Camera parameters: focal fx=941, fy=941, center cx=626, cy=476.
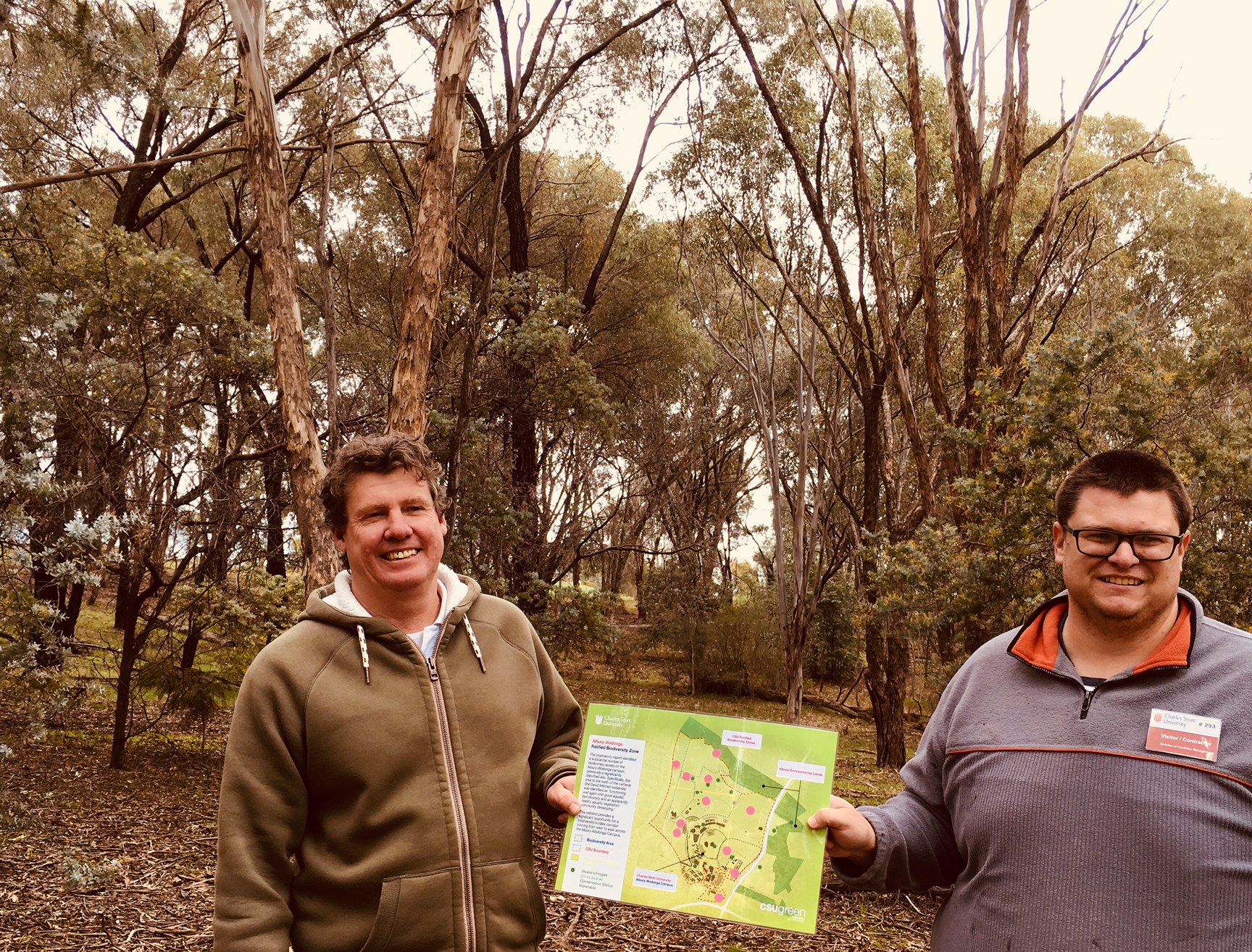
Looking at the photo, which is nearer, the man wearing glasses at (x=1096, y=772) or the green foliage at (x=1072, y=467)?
the man wearing glasses at (x=1096, y=772)

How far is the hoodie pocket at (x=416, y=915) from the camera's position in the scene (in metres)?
2.05

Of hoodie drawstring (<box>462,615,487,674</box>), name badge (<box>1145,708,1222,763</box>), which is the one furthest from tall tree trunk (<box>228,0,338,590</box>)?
name badge (<box>1145,708,1222,763</box>)

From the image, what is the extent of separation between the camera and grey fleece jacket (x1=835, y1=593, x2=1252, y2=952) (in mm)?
1838

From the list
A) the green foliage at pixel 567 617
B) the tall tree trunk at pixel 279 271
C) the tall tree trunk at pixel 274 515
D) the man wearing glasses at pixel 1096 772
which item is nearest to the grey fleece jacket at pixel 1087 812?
the man wearing glasses at pixel 1096 772

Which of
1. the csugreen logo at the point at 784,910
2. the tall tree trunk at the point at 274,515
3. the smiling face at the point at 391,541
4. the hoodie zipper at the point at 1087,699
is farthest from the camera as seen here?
the tall tree trunk at the point at 274,515

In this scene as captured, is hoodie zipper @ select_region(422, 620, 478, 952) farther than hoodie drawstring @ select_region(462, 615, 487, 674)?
No

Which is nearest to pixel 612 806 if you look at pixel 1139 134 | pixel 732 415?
pixel 732 415

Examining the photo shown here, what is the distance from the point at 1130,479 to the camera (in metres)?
2.12

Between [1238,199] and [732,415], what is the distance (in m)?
14.2

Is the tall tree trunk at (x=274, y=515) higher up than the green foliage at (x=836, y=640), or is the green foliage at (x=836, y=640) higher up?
the tall tree trunk at (x=274, y=515)

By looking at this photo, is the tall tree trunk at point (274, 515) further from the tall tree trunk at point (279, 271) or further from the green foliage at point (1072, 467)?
the green foliage at point (1072, 467)

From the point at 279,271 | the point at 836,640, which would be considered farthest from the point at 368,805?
the point at 836,640

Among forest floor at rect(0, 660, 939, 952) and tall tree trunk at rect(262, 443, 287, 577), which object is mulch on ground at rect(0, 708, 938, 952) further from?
tall tree trunk at rect(262, 443, 287, 577)

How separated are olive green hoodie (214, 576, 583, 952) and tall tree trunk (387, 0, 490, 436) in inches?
167
